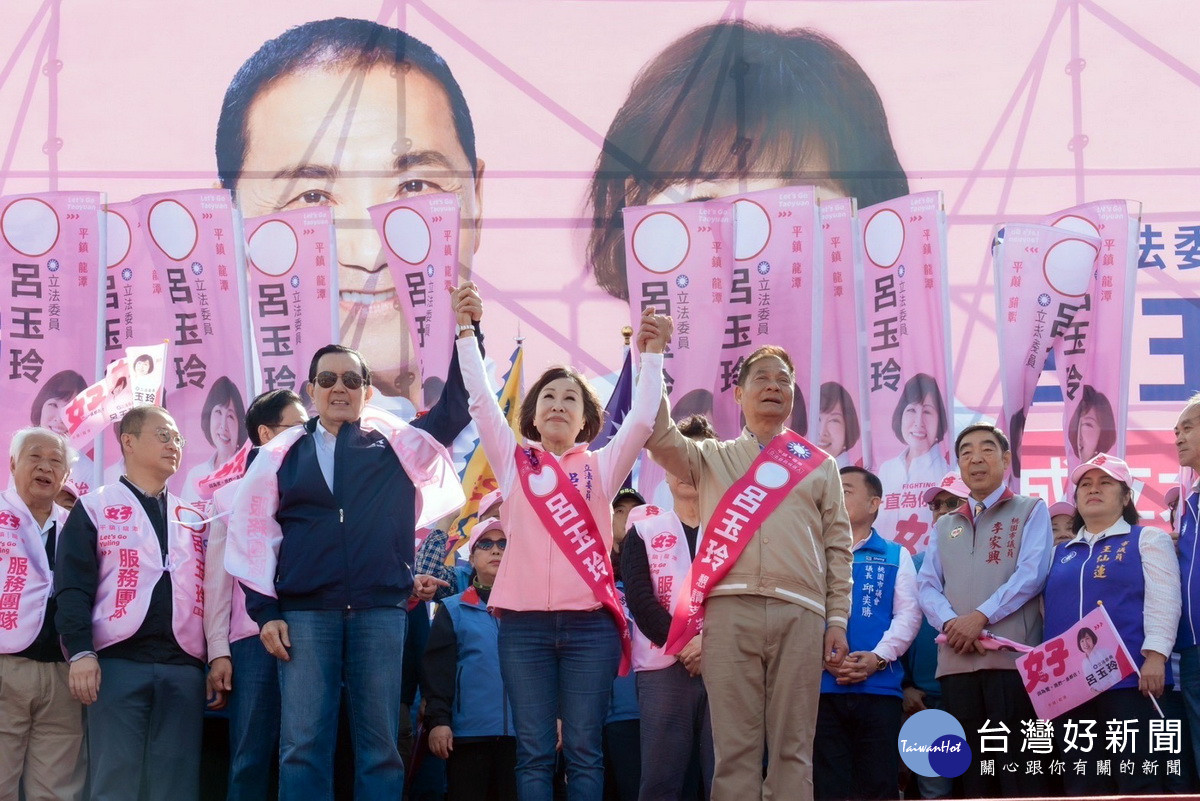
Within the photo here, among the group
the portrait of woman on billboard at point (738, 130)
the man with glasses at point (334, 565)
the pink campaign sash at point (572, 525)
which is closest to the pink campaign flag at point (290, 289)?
the portrait of woman on billboard at point (738, 130)

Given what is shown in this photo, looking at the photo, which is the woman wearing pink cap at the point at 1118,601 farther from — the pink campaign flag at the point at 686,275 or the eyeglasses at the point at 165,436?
the eyeglasses at the point at 165,436

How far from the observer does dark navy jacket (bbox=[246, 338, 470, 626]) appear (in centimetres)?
345

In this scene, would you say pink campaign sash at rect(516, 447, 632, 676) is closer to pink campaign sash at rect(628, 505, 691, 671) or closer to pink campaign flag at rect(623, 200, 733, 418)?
pink campaign sash at rect(628, 505, 691, 671)

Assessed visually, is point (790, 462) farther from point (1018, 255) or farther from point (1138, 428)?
point (1138, 428)

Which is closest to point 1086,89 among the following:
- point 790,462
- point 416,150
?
point 416,150

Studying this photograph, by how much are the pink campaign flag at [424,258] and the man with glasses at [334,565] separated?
217 cm

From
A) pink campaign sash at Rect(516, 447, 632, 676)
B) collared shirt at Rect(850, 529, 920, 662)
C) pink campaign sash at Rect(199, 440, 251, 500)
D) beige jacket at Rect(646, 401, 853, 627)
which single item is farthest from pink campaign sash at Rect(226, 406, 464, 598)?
collared shirt at Rect(850, 529, 920, 662)

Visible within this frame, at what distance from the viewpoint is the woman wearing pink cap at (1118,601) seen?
3979mm

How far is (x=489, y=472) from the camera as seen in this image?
5656 millimetres

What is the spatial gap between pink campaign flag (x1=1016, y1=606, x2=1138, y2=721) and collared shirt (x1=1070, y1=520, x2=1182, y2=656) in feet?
0.35

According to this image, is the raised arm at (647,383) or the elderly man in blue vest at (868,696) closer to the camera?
the raised arm at (647,383)

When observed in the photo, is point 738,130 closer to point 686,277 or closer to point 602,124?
point 602,124

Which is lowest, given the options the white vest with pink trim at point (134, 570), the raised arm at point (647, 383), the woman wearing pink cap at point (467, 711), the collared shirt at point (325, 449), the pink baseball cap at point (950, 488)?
the woman wearing pink cap at point (467, 711)

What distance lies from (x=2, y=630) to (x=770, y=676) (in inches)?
82.8
